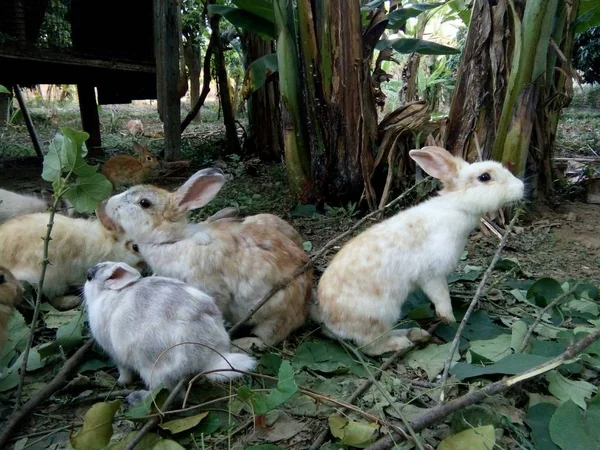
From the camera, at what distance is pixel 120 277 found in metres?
2.49

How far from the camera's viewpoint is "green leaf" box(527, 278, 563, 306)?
294cm

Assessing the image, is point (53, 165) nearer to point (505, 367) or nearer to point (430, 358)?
point (430, 358)

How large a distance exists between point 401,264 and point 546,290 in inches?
38.0

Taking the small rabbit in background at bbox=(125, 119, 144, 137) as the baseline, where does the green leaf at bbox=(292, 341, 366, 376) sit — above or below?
below

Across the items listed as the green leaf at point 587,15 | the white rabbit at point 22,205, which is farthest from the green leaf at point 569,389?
the green leaf at point 587,15

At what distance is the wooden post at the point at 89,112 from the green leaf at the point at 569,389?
7.74 metres

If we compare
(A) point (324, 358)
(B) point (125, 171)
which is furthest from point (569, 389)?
(B) point (125, 171)

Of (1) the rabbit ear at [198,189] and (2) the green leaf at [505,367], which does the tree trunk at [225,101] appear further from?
(2) the green leaf at [505,367]

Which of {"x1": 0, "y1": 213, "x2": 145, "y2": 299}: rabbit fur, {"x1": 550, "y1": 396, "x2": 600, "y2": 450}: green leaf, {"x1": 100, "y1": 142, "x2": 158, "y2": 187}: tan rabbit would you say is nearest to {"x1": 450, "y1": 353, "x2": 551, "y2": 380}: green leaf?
{"x1": 550, "y1": 396, "x2": 600, "y2": 450}: green leaf

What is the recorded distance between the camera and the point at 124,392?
2273mm

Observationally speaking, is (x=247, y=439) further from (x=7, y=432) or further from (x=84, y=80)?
(x=84, y=80)

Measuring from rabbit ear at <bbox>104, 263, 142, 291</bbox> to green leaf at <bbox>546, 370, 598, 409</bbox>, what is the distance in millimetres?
1930

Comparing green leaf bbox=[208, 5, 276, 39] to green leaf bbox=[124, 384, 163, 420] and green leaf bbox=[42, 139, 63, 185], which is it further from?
green leaf bbox=[124, 384, 163, 420]

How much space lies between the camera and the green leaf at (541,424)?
6.14 ft
